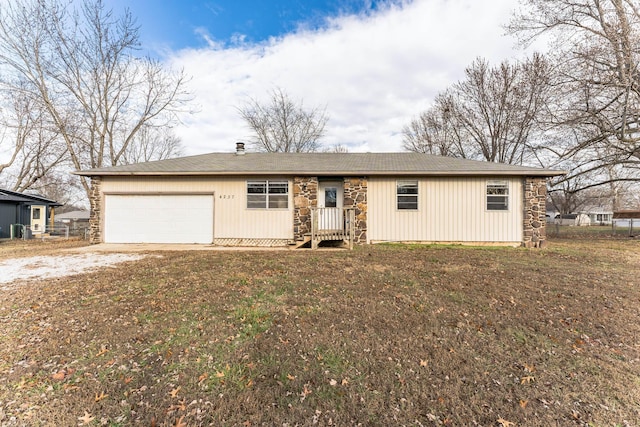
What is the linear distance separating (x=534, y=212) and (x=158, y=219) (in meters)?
13.2

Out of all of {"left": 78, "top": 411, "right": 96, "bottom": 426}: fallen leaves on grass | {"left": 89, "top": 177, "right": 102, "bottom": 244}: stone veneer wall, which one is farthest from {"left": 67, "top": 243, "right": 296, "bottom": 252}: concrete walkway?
{"left": 78, "top": 411, "right": 96, "bottom": 426}: fallen leaves on grass

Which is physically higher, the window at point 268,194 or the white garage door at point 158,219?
the window at point 268,194

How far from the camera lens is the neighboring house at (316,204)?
385 inches

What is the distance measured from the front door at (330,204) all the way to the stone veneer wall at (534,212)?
6.30 m

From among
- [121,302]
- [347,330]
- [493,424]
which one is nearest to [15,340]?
Answer: [121,302]

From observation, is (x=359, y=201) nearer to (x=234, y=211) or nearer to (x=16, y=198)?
(x=234, y=211)

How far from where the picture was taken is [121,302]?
4227mm

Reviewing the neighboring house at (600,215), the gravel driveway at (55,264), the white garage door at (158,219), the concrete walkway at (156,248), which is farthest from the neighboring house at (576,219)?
the gravel driveway at (55,264)

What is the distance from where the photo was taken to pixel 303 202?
33.1 feet

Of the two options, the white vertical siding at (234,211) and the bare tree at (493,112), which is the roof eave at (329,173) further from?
the bare tree at (493,112)

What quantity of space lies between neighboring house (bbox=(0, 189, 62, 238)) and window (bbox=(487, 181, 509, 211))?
71.6 ft

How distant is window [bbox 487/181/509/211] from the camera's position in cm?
983

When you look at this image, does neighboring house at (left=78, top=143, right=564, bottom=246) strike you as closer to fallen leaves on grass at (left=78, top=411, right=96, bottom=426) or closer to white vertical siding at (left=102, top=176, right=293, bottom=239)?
white vertical siding at (left=102, top=176, right=293, bottom=239)

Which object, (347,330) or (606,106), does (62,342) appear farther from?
(606,106)
